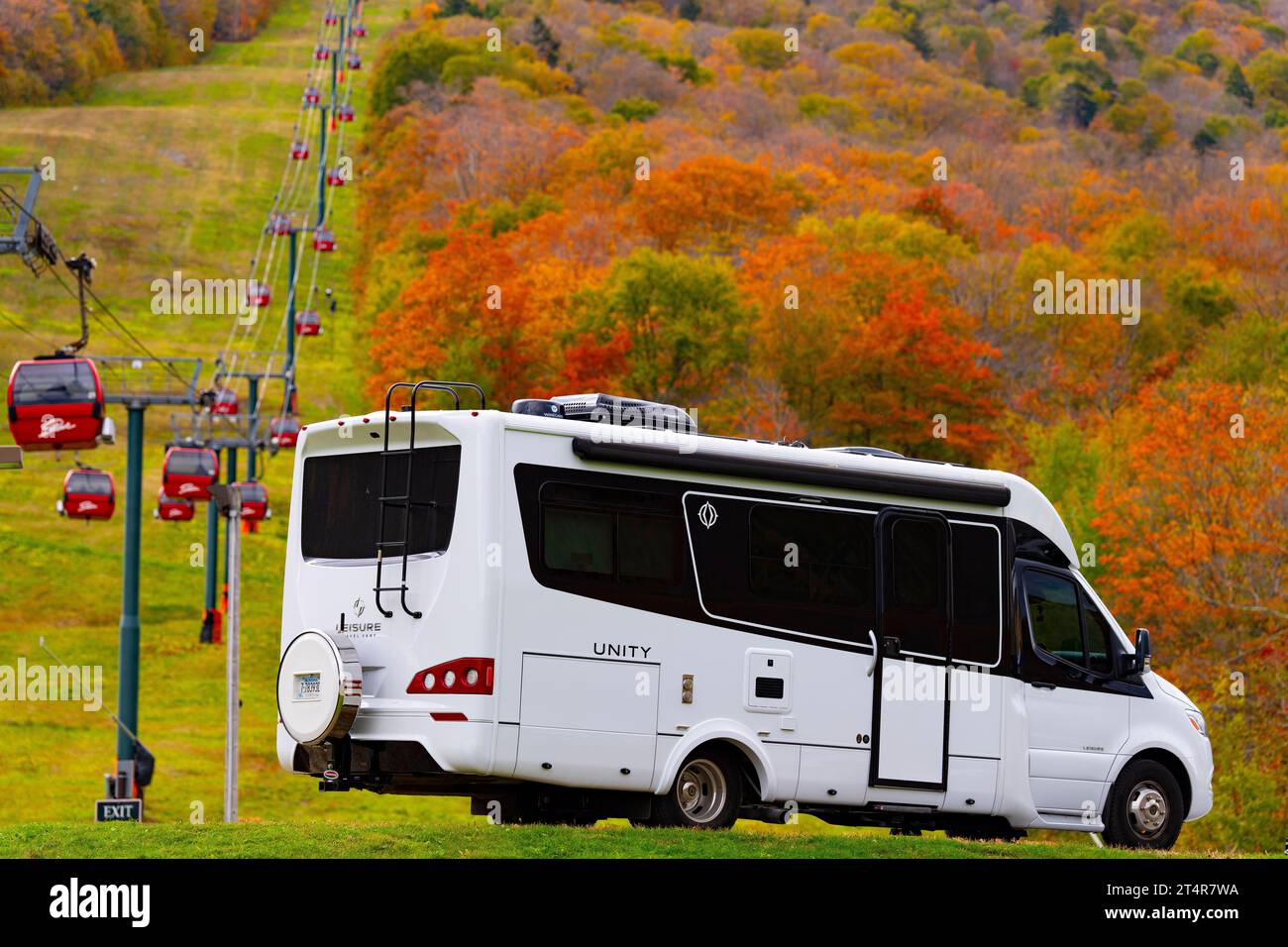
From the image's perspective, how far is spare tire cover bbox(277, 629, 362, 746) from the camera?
52.9 feet

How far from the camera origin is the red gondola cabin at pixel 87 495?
5034 cm

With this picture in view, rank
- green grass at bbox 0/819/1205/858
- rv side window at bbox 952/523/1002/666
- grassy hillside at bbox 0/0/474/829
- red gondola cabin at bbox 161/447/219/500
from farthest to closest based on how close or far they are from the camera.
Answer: red gondola cabin at bbox 161/447/219/500 → grassy hillside at bbox 0/0/474/829 → rv side window at bbox 952/523/1002/666 → green grass at bbox 0/819/1205/858

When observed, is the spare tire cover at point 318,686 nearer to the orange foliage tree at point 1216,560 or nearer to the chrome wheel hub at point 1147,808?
the chrome wheel hub at point 1147,808

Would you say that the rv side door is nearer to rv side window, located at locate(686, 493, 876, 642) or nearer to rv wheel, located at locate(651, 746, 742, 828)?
rv side window, located at locate(686, 493, 876, 642)

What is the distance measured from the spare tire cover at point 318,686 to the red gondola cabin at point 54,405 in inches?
687

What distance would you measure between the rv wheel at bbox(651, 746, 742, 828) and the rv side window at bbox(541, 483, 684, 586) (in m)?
1.56

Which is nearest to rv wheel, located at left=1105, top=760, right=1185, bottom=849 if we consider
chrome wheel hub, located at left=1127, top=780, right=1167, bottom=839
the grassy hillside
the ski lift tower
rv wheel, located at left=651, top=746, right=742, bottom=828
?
chrome wheel hub, located at left=1127, top=780, right=1167, bottom=839

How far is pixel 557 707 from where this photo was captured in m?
Result: 15.9

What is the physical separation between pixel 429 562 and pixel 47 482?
70289 millimetres

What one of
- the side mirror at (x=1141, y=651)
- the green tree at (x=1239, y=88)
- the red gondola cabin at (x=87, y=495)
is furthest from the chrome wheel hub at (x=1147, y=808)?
the green tree at (x=1239, y=88)
